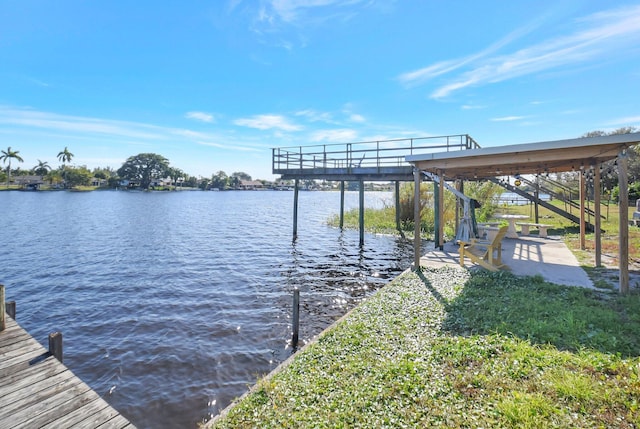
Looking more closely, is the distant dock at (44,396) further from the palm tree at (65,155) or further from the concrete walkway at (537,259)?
the palm tree at (65,155)

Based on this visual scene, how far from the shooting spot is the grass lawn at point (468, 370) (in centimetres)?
308

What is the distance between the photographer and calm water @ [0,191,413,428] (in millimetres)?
5484

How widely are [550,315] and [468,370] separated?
2.55 meters

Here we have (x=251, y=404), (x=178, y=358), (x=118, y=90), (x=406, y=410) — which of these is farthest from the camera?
(x=118, y=90)

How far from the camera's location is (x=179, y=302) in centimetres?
923

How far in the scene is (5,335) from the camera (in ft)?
16.8

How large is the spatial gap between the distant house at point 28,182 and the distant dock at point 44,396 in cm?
11355

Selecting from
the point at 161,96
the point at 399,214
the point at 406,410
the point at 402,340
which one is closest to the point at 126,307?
the point at 402,340

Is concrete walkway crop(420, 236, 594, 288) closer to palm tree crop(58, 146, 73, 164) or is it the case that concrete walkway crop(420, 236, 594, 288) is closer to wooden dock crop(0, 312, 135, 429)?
wooden dock crop(0, 312, 135, 429)

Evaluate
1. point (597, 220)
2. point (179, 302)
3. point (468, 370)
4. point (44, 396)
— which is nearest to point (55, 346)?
point (44, 396)

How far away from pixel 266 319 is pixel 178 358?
227cm

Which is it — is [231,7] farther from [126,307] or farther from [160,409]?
[160,409]

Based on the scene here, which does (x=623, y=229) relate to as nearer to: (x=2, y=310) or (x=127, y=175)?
→ (x=2, y=310)

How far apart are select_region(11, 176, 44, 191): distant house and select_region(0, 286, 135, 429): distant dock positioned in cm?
11355
